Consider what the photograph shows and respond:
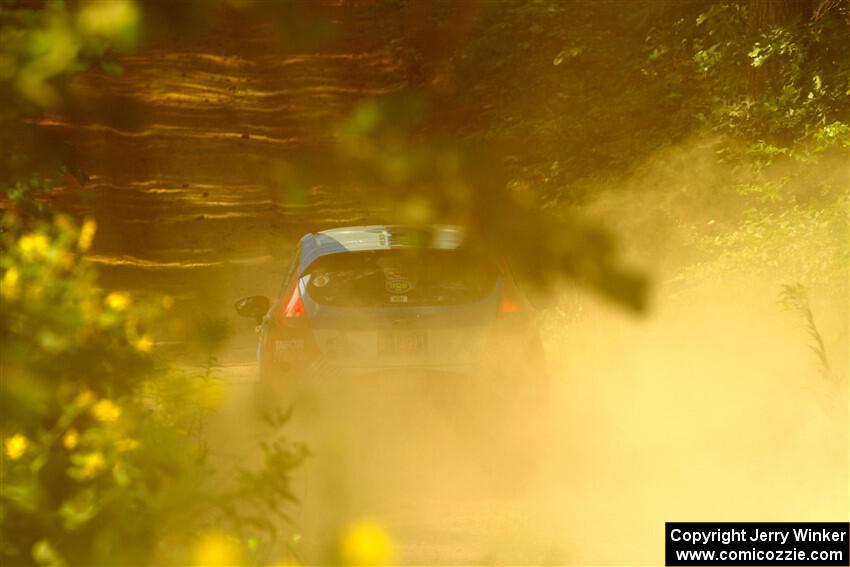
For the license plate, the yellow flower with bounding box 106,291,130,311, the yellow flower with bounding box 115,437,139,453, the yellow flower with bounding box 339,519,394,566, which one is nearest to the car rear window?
the license plate

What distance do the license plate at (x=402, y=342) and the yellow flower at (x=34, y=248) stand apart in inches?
204

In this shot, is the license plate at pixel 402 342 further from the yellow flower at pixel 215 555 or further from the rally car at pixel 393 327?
the yellow flower at pixel 215 555

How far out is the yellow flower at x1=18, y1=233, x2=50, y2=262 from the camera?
153 inches

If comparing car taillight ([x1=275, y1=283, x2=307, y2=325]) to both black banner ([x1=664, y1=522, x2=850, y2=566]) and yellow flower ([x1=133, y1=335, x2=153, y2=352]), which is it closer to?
black banner ([x1=664, y1=522, x2=850, y2=566])

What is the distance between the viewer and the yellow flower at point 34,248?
3893 millimetres

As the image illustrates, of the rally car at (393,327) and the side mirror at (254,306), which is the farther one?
the side mirror at (254,306)

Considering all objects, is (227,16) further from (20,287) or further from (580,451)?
(580,451)

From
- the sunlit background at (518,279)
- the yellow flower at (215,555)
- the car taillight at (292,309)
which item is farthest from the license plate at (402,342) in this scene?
the yellow flower at (215,555)

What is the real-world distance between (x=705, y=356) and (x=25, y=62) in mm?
10027

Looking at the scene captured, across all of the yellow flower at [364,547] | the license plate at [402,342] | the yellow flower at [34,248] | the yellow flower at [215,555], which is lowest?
the yellow flower at [215,555]

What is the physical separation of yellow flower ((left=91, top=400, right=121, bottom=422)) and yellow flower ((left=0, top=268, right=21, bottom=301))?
0.38m

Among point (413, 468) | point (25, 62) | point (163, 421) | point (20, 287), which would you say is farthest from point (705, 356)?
point (25, 62)

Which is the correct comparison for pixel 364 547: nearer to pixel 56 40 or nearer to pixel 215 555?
pixel 215 555

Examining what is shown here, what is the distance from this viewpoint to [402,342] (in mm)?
9055
